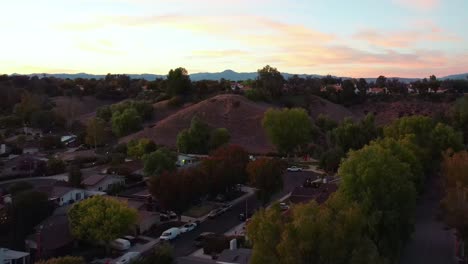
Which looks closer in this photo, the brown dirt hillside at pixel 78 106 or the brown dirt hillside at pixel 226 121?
the brown dirt hillside at pixel 226 121

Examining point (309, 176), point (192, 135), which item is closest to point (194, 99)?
point (192, 135)

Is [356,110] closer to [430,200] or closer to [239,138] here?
[239,138]

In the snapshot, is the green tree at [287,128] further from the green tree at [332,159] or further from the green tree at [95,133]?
the green tree at [95,133]

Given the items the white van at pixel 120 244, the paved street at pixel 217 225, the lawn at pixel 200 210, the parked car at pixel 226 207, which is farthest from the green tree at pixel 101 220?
the parked car at pixel 226 207

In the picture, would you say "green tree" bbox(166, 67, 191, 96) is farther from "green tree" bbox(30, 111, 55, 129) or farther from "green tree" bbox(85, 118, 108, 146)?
"green tree" bbox(85, 118, 108, 146)

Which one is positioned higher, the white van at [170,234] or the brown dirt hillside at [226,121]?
the brown dirt hillside at [226,121]

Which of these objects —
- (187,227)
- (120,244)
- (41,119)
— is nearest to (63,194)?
(120,244)

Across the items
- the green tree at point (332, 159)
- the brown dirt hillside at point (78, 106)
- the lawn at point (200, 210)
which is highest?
the brown dirt hillside at point (78, 106)

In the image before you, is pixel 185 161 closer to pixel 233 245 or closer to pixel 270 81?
pixel 233 245
